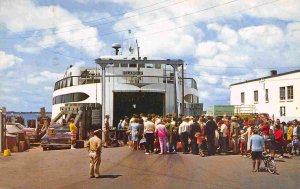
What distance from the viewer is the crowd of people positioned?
56.4ft

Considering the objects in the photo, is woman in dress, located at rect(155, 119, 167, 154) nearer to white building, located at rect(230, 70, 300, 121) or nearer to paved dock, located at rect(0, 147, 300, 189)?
paved dock, located at rect(0, 147, 300, 189)

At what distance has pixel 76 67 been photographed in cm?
3881

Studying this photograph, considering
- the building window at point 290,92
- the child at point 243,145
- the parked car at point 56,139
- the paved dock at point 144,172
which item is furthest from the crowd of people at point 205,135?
the building window at point 290,92

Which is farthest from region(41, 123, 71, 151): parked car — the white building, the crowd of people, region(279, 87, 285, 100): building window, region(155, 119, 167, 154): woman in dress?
region(279, 87, 285, 100): building window

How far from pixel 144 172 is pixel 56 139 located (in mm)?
9608

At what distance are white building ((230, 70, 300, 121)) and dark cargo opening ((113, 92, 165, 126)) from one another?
12.6m

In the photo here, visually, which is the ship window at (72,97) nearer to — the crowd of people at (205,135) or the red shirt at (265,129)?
the crowd of people at (205,135)

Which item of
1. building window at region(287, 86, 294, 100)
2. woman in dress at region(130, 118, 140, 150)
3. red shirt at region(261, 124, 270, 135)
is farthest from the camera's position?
building window at region(287, 86, 294, 100)

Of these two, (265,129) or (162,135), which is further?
(162,135)

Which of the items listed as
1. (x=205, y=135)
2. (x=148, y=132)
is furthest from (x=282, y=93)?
(x=148, y=132)

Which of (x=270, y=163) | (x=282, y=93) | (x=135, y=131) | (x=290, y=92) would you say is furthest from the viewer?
(x=282, y=93)

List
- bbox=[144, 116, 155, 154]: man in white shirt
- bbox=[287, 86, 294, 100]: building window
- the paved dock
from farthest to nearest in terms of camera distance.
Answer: bbox=[287, 86, 294, 100]: building window → bbox=[144, 116, 155, 154]: man in white shirt → the paved dock

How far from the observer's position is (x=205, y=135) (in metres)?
17.4

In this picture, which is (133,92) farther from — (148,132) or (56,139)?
(148,132)
